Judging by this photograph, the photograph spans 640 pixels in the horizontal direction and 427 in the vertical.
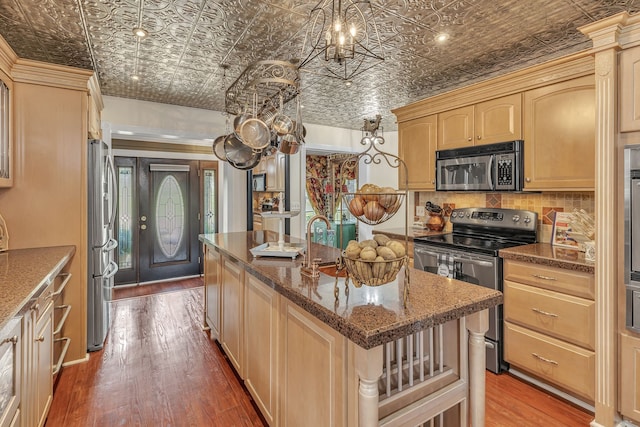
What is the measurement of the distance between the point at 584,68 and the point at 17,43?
13.5ft

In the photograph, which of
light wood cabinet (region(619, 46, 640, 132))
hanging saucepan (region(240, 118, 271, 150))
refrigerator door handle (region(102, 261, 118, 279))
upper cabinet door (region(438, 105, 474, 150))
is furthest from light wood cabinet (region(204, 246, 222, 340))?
light wood cabinet (region(619, 46, 640, 132))

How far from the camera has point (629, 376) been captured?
1795 millimetres

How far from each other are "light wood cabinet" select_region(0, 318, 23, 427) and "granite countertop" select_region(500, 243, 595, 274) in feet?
9.19

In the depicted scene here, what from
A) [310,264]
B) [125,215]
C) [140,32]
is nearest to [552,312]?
[310,264]

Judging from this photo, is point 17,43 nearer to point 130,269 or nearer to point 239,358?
point 239,358

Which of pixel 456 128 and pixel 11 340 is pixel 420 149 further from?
pixel 11 340

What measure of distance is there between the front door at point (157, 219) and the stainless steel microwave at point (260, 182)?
0.98 m

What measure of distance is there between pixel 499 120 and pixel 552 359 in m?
1.89

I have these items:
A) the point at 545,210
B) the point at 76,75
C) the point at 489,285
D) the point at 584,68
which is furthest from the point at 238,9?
the point at 545,210

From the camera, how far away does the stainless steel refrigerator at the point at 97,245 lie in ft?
8.85

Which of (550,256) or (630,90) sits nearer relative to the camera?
Result: (630,90)

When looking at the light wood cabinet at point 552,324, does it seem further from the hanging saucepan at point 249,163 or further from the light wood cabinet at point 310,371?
the hanging saucepan at point 249,163

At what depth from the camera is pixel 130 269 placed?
5.05 metres

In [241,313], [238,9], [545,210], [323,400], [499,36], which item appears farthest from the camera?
[545,210]
